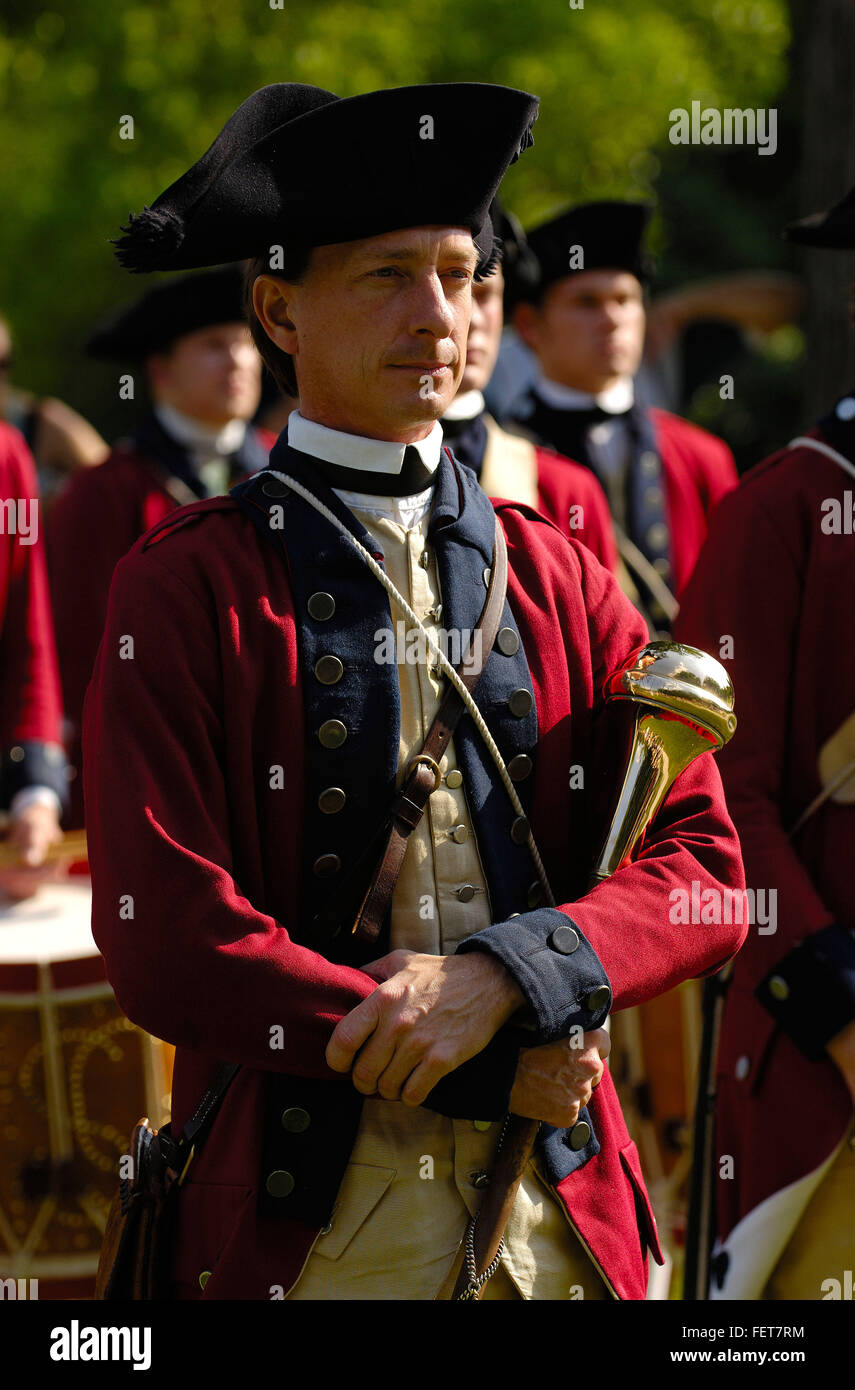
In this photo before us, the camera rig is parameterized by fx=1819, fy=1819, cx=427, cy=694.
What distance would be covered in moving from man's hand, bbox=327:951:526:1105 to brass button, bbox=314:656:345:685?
16.2 inches

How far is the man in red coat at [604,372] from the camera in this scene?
239 inches

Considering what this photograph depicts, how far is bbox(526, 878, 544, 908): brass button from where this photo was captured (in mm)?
2576

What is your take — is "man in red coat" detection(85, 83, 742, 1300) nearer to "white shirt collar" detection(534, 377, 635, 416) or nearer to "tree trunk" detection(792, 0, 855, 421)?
"white shirt collar" detection(534, 377, 635, 416)

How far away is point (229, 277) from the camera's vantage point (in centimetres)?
654

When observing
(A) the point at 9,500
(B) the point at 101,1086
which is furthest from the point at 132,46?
(B) the point at 101,1086

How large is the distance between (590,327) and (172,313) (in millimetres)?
1571

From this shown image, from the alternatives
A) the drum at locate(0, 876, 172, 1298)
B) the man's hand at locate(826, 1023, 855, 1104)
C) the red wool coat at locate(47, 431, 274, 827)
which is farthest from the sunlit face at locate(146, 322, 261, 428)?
the man's hand at locate(826, 1023, 855, 1104)

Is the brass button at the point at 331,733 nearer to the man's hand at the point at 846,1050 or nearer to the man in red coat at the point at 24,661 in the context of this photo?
the man's hand at the point at 846,1050

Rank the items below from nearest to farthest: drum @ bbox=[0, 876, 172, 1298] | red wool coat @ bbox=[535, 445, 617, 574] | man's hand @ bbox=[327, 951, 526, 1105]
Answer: man's hand @ bbox=[327, 951, 526, 1105]
drum @ bbox=[0, 876, 172, 1298]
red wool coat @ bbox=[535, 445, 617, 574]

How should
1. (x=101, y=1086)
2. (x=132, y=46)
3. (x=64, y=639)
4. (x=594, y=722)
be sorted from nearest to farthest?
(x=594, y=722) < (x=101, y=1086) < (x=64, y=639) < (x=132, y=46)

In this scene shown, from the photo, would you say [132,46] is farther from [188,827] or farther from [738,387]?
[188,827]

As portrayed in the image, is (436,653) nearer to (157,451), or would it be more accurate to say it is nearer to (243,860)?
(243,860)

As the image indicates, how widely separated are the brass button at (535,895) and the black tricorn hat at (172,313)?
4.24 meters
